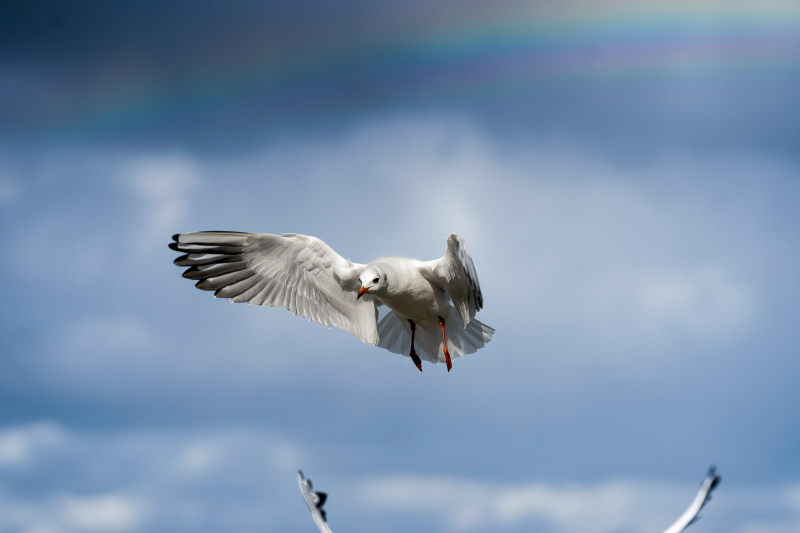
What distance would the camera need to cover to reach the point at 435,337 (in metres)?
8.11

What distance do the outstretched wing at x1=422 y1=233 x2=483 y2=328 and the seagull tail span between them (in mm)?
443

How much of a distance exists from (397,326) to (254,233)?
1.70 m

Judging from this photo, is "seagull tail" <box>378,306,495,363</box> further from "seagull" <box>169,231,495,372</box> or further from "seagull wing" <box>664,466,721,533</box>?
"seagull wing" <box>664,466,721,533</box>

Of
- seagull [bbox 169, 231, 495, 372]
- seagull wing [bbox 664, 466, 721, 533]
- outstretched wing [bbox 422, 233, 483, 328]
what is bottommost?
seagull wing [bbox 664, 466, 721, 533]

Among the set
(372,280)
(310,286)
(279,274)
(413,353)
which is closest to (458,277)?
(372,280)

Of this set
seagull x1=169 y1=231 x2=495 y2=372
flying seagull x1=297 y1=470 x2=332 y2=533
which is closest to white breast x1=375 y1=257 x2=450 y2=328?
seagull x1=169 y1=231 x2=495 y2=372

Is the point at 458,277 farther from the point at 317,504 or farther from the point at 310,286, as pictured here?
the point at 317,504

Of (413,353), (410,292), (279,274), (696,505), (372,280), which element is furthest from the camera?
(413,353)

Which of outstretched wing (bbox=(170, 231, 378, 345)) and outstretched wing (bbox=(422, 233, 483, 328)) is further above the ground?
outstretched wing (bbox=(170, 231, 378, 345))

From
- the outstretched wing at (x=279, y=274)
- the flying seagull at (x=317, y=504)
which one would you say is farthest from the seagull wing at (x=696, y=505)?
the outstretched wing at (x=279, y=274)

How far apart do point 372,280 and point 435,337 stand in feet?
4.41

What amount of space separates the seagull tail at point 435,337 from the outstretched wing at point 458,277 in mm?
443

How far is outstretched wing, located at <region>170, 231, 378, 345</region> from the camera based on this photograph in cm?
774

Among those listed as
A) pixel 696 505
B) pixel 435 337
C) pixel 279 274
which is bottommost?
pixel 696 505
